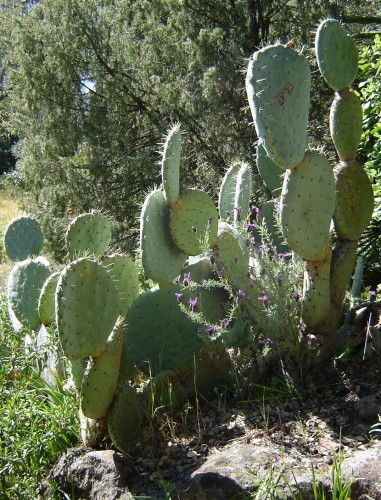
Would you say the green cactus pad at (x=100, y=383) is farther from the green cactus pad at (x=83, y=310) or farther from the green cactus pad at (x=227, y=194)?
the green cactus pad at (x=227, y=194)

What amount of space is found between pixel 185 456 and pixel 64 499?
0.50m

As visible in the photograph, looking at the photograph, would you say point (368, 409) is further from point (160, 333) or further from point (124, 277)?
point (124, 277)

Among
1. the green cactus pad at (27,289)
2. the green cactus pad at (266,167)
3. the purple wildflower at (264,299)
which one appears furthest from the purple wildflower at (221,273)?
the green cactus pad at (27,289)

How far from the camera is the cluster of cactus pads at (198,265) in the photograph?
8.65ft

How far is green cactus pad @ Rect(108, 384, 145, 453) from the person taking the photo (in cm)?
265

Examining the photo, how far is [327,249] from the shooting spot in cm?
303

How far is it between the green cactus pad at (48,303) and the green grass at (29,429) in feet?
1.10

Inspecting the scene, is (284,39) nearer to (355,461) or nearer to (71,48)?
(71,48)

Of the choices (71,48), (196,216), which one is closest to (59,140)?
(71,48)

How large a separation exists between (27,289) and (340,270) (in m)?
1.87

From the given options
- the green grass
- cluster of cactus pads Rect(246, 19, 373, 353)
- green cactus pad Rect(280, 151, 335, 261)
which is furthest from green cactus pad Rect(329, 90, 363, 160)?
the green grass

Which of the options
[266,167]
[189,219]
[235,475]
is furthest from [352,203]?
[235,475]

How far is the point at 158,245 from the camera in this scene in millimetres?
3375

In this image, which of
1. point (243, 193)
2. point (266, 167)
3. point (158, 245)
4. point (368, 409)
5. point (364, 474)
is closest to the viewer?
point (364, 474)
